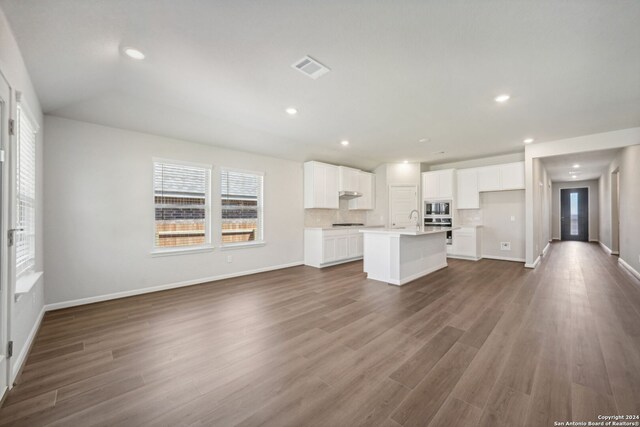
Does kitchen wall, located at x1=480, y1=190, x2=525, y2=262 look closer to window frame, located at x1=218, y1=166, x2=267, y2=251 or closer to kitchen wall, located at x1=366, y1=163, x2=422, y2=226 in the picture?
kitchen wall, located at x1=366, y1=163, x2=422, y2=226

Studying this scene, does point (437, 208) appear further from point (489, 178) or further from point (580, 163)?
point (580, 163)

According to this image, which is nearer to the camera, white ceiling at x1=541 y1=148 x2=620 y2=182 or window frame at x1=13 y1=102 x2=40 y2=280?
window frame at x1=13 y1=102 x2=40 y2=280

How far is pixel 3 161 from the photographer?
1.83 meters

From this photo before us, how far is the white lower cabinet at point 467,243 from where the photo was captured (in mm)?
6715

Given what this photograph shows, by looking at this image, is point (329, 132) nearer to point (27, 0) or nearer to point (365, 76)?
point (365, 76)

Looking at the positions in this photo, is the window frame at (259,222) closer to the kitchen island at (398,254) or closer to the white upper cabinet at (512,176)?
the kitchen island at (398,254)

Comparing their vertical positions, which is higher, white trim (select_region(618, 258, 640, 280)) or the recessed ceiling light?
the recessed ceiling light

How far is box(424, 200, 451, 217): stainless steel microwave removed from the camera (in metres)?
7.25

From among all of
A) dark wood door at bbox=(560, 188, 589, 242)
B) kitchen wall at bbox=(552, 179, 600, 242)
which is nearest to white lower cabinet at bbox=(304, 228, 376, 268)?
kitchen wall at bbox=(552, 179, 600, 242)

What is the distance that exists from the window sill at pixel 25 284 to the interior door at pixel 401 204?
7026 mm

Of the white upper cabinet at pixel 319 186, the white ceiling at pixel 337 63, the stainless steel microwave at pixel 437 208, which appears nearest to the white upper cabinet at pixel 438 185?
the stainless steel microwave at pixel 437 208

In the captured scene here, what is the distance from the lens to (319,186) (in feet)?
21.0

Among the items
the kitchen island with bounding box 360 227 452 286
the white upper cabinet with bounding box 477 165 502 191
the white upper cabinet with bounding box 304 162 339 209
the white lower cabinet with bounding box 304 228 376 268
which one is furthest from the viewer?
the white upper cabinet with bounding box 477 165 502 191

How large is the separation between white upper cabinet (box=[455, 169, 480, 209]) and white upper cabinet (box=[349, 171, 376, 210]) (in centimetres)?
231
